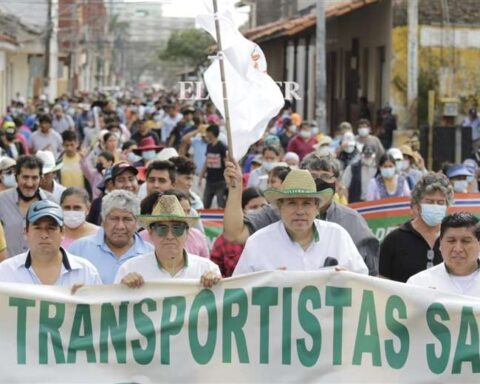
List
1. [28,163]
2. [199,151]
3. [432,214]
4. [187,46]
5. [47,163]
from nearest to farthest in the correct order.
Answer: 1. [432,214]
2. [28,163]
3. [47,163]
4. [199,151]
5. [187,46]

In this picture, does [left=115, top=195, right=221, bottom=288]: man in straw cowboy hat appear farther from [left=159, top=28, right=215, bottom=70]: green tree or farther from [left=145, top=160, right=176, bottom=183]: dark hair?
[left=159, top=28, right=215, bottom=70]: green tree

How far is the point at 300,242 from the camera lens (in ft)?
26.2

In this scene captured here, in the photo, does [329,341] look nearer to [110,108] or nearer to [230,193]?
[230,193]

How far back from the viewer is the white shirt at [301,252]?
7938mm

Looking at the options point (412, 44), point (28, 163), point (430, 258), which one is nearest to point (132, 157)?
point (28, 163)

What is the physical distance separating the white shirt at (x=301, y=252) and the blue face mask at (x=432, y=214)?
1.33 m

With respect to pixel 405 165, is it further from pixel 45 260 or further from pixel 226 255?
pixel 45 260

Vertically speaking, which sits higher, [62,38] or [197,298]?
[62,38]

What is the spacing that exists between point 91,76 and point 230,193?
4695 inches

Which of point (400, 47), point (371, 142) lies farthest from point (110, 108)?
point (371, 142)

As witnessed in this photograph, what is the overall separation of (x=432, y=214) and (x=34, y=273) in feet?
9.30

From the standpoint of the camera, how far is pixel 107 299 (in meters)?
7.39

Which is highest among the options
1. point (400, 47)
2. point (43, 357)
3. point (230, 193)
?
point (400, 47)

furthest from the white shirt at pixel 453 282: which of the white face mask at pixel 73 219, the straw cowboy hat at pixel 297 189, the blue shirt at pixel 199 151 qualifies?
the blue shirt at pixel 199 151
